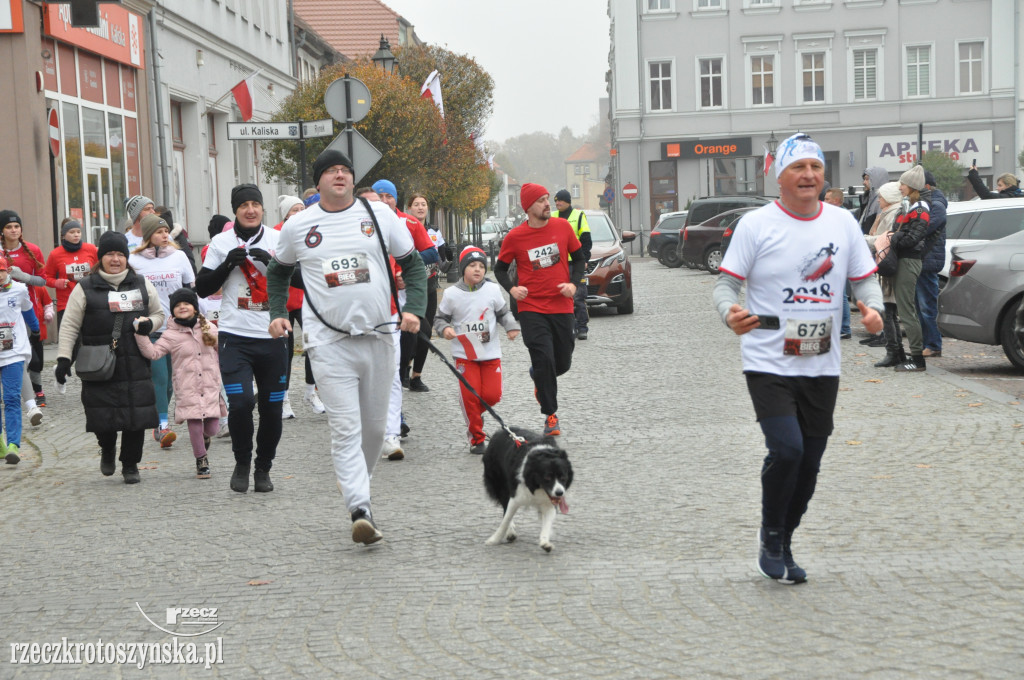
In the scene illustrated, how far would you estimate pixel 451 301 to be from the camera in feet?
30.7

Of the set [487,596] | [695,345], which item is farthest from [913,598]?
[695,345]

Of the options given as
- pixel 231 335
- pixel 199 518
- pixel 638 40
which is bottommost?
pixel 199 518

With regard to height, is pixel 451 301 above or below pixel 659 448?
above

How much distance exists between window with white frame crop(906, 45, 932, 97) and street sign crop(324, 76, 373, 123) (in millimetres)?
45778

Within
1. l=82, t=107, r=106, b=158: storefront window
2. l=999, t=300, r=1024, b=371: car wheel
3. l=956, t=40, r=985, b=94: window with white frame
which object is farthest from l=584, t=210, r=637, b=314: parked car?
l=956, t=40, r=985, b=94: window with white frame

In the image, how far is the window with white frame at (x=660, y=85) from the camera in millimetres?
56625

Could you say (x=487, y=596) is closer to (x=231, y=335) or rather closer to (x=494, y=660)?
(x=494, y=660)

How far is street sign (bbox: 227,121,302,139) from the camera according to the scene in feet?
50.4

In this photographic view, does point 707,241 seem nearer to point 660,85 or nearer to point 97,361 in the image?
point 660,85

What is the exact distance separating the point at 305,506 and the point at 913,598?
3787 mm

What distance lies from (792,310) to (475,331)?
4172mm

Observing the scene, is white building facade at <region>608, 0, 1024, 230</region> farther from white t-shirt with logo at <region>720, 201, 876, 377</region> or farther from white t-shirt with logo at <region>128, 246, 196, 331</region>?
white t-shirt with logo at <region>720, 201, 876, 377</region>

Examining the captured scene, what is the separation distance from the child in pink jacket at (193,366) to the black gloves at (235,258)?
133cm

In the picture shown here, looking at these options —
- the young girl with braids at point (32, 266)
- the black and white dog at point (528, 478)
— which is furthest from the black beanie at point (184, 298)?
the black and white dog at point (528, 478)
